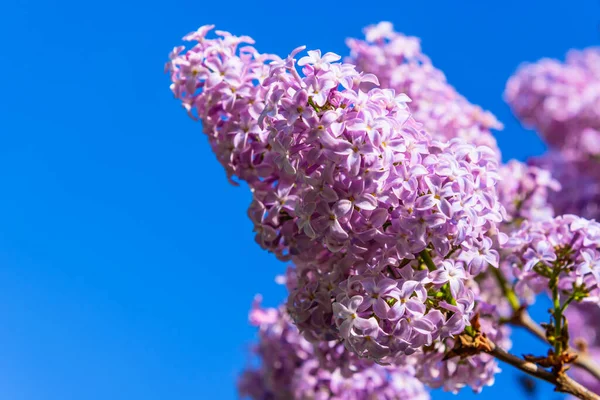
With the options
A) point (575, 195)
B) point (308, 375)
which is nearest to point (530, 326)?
point (308, 375)

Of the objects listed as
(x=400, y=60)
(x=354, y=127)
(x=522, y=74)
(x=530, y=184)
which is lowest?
(x=354, y=127)

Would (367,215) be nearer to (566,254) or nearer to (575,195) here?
(566,254)

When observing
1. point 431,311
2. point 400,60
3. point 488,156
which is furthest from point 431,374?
point 400,60

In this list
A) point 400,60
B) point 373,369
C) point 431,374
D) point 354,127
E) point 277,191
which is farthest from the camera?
point 400,60

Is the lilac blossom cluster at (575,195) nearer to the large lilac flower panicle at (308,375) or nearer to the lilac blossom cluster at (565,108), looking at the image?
the lilac blossom cluster at (565,108)

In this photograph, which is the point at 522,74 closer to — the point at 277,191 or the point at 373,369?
the point at 373,369

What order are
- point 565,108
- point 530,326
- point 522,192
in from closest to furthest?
point 530,326 < point 522,192 < point 565,108

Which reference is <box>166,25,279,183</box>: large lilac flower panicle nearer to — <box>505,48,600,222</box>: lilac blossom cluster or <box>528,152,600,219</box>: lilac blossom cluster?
<box>528,152,600,219</box>: lilac blossom cluster

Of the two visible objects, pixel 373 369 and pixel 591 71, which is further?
pixel 591 71
